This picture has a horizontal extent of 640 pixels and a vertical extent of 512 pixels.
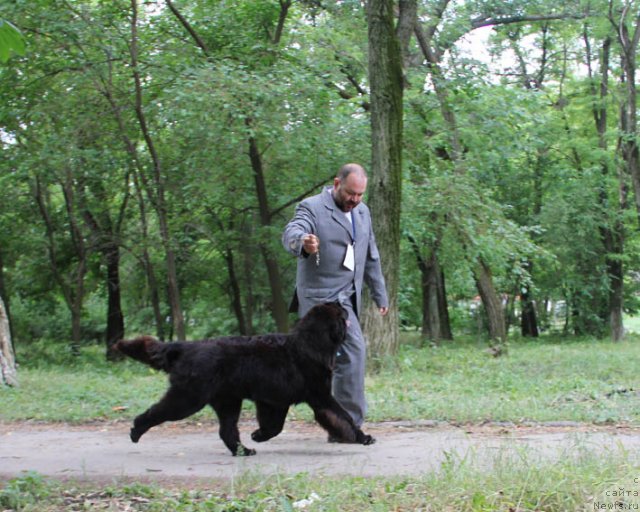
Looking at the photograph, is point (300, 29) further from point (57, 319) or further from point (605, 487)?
point (57, 319)

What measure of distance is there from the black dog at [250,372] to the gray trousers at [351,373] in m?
0.38

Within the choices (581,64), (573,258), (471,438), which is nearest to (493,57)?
(581,64)

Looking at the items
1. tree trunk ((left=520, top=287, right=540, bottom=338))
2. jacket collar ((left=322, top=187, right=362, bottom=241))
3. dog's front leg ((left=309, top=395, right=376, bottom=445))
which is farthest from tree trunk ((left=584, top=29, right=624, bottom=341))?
dog's front leg ((left=309, top=395, right=376, bottom=445))

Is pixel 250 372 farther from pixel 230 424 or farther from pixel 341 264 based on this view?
pixel 341 264

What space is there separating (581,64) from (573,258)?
23.6ft

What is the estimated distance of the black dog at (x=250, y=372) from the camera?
575 centimetres

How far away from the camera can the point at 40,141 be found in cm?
1633

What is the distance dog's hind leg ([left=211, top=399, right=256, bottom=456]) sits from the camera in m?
6.02

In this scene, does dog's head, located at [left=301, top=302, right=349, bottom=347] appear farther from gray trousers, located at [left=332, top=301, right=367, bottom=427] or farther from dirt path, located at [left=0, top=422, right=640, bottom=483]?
dirt path, located at [left=0, top=422, right=640, bottom=483]

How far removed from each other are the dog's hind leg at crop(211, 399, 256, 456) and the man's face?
1.82 meters

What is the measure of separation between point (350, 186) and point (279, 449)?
7.40 ft

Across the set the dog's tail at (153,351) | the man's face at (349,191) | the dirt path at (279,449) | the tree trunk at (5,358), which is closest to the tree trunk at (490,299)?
the tree trunk at (5,358)

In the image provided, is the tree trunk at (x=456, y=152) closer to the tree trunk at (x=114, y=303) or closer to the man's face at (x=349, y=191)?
the man's face at (x=349, y=191)

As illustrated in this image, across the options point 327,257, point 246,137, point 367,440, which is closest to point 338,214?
point 327,257
